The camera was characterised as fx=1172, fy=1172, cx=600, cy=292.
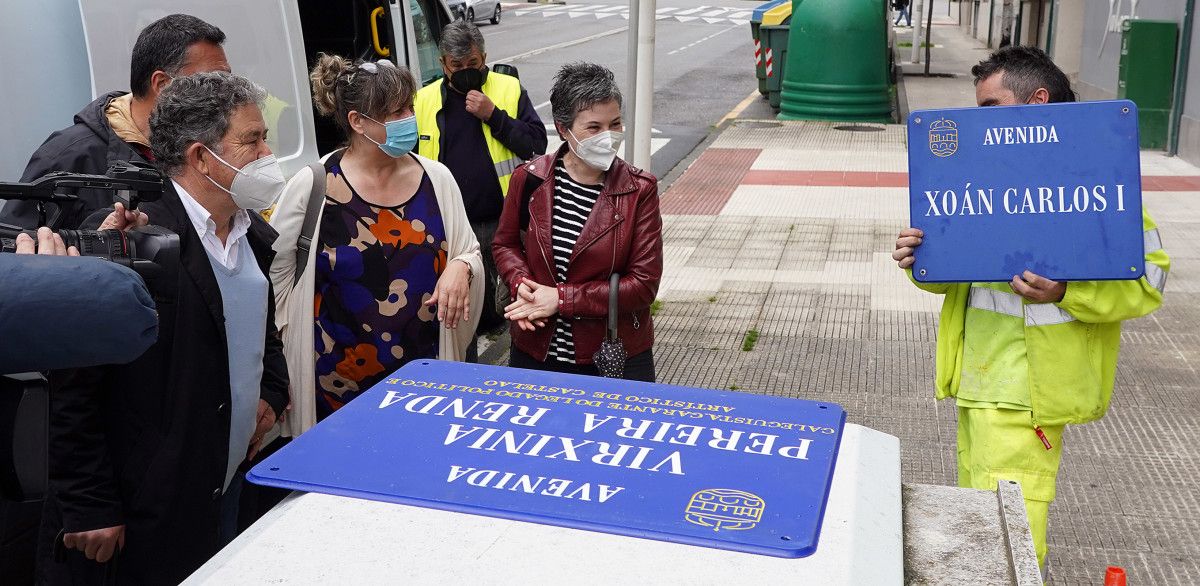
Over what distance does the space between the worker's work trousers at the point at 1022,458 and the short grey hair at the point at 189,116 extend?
7.14 feet

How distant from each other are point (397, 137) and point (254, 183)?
84cm

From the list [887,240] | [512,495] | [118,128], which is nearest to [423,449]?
Answer: [512,495]

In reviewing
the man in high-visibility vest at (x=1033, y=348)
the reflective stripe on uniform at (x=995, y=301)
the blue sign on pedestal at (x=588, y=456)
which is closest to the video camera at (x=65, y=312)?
the blue sign on pedestal at (x=588, y=456)

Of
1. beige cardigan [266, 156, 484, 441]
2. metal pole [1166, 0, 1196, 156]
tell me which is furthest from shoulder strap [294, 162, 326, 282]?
metal pole [1166, 0, 1196, 156]

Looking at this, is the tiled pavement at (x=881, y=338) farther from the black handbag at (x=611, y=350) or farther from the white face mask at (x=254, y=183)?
the white face mask at (x=254, y=183)

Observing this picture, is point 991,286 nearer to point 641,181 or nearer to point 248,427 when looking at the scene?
point 641,181

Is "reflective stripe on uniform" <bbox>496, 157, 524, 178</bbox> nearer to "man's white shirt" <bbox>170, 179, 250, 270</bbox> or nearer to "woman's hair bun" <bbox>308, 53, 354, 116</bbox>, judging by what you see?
"woman's hair bun" <bbox>308, 53, 354, 116</bbox>

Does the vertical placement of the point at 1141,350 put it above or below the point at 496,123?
Answer: below

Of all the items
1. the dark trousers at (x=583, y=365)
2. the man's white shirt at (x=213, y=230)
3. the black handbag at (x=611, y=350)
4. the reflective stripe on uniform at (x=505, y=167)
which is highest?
the man's white shirt at (x=213, y=230)

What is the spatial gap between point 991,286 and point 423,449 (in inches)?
72.8

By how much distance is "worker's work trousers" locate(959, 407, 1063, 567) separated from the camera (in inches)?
126

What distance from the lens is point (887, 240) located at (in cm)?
945

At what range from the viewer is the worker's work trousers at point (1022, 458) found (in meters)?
3.21

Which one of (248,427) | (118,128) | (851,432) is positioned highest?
(118,128)
